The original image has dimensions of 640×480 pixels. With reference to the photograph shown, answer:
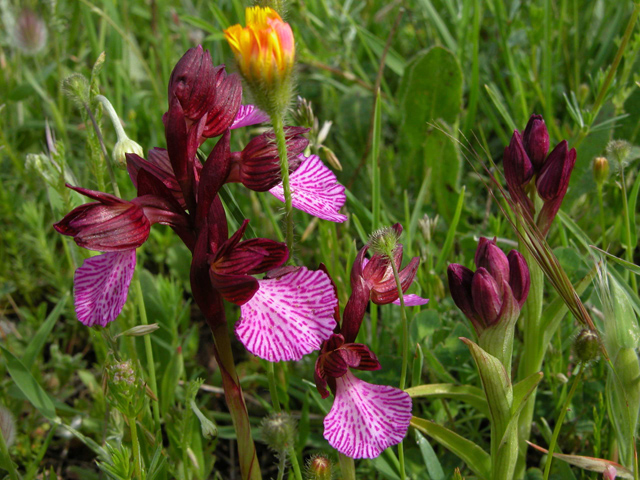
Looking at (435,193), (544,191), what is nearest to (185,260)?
(435,193)

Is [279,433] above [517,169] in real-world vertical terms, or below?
below

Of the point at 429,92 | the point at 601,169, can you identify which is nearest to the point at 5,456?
the point at 601,169

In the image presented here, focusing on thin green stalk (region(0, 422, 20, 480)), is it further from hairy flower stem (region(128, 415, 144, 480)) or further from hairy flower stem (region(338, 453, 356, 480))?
hairy flower stem (region(338, 453, 356, 480))

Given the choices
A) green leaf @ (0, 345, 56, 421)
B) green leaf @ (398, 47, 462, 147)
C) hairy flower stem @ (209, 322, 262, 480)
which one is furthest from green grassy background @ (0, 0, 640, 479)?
hairy flower stem @ (209, 322, 262, 480)

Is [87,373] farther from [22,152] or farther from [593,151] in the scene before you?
[593,151]

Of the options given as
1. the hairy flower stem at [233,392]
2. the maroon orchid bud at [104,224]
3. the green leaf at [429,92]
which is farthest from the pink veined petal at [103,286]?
the green leaf at [429,92]

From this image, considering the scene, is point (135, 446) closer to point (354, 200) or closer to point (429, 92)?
point (354, 200)

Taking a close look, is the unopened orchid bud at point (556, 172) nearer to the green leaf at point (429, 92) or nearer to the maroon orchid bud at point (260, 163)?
the maroon orchid bud at point (260, 163)
